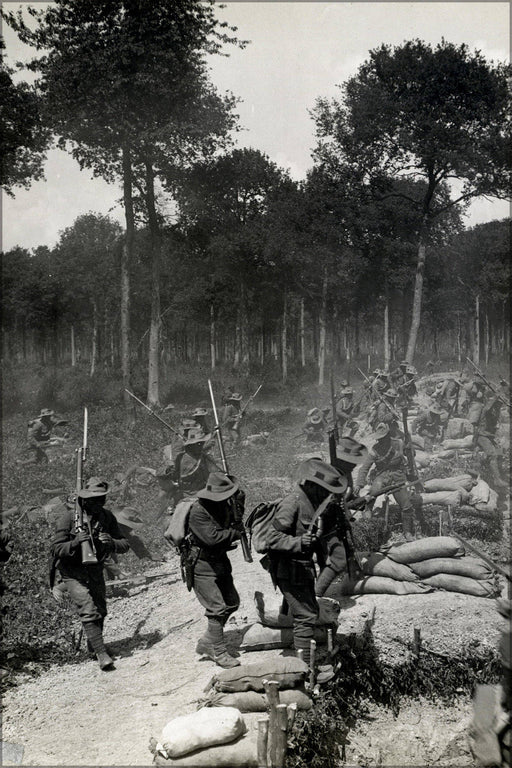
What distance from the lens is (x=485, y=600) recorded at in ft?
24.2

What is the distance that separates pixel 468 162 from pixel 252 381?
12839 mm

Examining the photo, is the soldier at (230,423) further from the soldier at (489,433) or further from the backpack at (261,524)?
the backpack at (261,524)

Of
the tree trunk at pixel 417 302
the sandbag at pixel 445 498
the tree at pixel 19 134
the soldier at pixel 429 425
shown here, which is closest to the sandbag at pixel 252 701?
the sandbag at pixel 445 498

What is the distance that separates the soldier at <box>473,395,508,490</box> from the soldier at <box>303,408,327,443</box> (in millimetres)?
5242

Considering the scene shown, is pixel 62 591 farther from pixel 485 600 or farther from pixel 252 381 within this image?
pixel 252 381

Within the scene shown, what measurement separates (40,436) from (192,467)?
718cm

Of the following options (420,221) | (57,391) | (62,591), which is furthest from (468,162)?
(62,591)

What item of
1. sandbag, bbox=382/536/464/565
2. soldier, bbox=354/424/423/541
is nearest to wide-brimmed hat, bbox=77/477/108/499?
sandbag, bbox=382/536/464/565

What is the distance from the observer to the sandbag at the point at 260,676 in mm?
5461

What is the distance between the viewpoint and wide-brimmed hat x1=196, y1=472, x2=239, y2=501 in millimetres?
6375

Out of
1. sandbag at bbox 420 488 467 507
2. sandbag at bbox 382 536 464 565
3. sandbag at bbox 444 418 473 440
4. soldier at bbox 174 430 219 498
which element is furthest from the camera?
sandbag at bbox 444 418 473 440

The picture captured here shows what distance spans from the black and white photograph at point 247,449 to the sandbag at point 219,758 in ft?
0.05

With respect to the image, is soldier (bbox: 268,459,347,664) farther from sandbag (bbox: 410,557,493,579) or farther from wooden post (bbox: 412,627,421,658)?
sandbag (bbox: 410,557,493,579)

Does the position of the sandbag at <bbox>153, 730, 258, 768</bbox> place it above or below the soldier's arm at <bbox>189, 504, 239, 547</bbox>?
below
